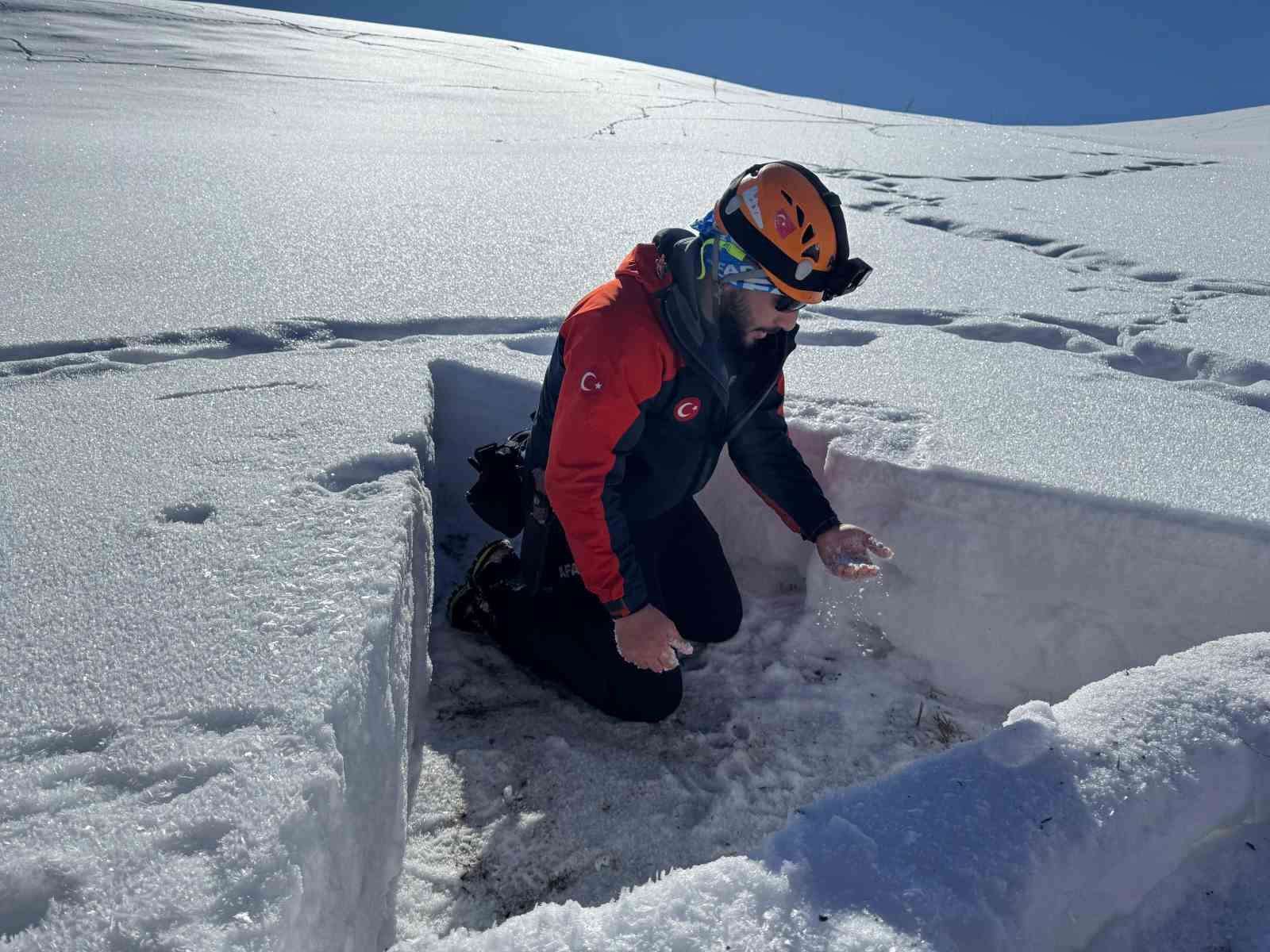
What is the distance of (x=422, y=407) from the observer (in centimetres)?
238

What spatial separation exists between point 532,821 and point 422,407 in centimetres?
108

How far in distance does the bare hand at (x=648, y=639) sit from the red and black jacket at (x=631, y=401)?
29 mm

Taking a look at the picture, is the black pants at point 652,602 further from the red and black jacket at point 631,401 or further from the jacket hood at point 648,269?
the jacket hood at point 648,269

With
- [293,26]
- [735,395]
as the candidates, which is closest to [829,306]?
[735,395]

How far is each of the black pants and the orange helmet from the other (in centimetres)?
83

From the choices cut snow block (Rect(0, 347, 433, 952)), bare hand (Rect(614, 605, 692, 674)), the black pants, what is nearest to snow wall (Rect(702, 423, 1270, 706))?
the black pants

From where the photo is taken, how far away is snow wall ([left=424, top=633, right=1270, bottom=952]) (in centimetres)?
107

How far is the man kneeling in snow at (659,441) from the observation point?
1.89 meters

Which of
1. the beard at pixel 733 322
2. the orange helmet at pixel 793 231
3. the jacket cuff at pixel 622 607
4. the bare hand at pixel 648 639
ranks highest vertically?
the orange helmet at pixel 793 231

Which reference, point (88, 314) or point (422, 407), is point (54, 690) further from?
point (88, 314)

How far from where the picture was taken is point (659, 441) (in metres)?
2.16

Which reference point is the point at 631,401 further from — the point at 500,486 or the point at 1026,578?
the point at 1026,578

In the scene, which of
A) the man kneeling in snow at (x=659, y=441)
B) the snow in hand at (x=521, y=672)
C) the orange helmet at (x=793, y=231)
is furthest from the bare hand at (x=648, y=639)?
the orange helmet at (x=793, y=231)

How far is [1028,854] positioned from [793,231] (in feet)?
3.98
